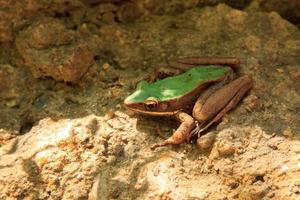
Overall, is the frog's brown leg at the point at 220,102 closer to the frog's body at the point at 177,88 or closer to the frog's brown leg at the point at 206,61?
the frog's body at the point at 177,88

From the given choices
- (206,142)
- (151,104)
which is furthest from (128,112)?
(206,142)

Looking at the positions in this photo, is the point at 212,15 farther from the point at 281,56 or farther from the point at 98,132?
the point at 98,132

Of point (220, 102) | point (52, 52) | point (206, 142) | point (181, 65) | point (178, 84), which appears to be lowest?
point (206, 142)

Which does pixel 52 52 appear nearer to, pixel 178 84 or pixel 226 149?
pixel 178 84

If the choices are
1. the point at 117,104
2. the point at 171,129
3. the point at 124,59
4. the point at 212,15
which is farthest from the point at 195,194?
Result: the point at 212,15

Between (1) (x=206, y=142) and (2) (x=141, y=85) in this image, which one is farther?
(2) (x=141, y=85)

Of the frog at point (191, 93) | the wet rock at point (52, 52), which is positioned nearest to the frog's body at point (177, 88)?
the frog at point (191, 93)
